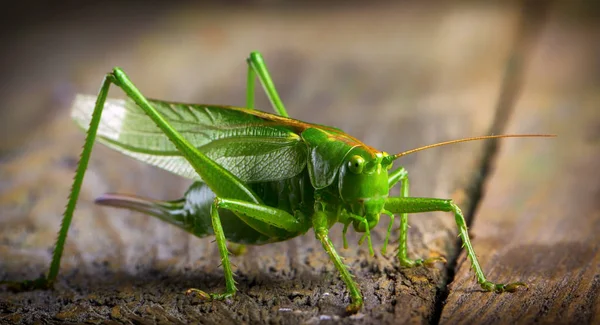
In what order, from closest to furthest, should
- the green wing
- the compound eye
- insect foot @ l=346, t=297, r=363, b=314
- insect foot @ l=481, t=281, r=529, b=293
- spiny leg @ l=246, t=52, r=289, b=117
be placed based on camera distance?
insect foot @ l=346, t=297, r=363, b=314 → insect foot @ l=481, t=281, r=529, b=293 → the compound eye → the green wing → spiny leg @ l=246, t=52, r=289, b=117

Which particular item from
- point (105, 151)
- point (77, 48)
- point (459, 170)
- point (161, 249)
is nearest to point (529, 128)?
point (459, 170)

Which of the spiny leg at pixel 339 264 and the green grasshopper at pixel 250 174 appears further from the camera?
the green grasshopper at pixel 250 174

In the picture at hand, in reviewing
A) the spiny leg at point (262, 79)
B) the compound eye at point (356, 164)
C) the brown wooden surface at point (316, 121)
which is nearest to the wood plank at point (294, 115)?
the brown wooden surface at point (316, 121)

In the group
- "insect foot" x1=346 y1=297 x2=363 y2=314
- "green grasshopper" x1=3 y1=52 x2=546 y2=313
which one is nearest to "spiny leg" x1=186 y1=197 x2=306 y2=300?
"green grasshopper" x1=3 y1=52 x2=546 y2=313

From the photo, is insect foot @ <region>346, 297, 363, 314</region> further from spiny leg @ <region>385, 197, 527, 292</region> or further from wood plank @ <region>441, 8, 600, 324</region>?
spiny leg @ <region>385, 197, 527, 292</region>

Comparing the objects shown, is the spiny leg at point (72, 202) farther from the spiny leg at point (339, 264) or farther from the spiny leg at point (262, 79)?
the spiny leg at point (339, 264)

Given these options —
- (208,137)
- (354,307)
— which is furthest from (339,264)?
(208,137)

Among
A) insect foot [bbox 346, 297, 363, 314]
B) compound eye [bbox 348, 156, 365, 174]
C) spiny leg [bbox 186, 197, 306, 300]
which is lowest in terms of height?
insect foot [bbox 346, 297, 363, 314]

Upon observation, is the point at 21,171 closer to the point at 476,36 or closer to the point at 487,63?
the point at 487,63
